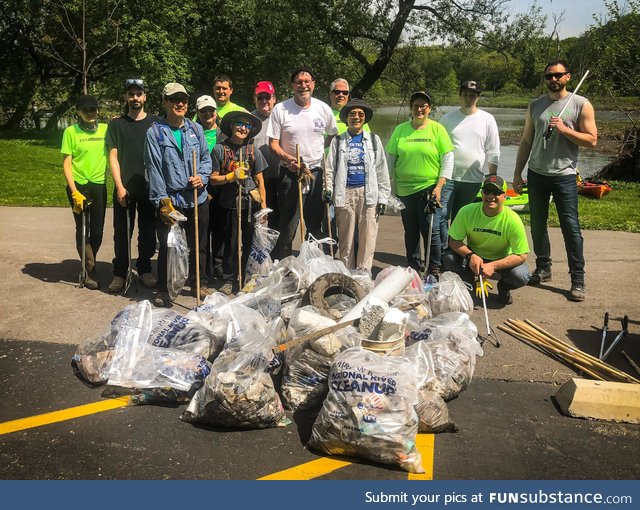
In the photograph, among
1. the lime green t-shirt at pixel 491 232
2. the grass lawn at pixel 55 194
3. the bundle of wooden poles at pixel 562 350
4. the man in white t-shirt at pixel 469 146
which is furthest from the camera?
the grass lawn at pixel 55 194

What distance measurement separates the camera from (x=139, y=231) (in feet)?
20.1

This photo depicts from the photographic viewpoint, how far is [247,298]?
4984mm

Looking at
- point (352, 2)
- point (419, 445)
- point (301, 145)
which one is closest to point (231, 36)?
point (352, 2)

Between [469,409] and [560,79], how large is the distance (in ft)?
11.5

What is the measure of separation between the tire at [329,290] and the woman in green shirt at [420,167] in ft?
5.27

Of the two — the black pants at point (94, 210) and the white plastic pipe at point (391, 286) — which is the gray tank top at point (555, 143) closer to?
the white plastic pipe at point (391, 286)

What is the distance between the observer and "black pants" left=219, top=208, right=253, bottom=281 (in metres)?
6.13

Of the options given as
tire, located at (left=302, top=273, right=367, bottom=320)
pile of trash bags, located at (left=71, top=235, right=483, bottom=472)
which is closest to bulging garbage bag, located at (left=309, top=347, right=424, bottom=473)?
pile of trash bags, located at (left=71, top=235, right=483, bottom=472)

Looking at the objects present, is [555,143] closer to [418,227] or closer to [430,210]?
[430,210]

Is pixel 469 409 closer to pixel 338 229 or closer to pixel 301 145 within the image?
pixel 338 229

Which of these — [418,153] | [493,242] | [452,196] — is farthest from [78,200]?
[493,242]

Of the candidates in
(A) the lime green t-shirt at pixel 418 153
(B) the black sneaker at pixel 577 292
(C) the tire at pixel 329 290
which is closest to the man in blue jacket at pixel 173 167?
(C) the tire at pixel 329 290

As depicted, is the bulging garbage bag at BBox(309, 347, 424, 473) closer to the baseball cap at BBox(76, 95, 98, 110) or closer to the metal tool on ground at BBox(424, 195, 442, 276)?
the metal tool on ground at BBox(424, 195, 442, 276)

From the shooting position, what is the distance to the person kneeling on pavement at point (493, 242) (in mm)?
5562
